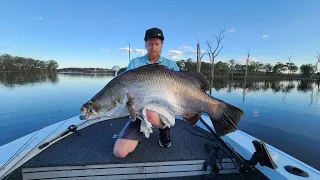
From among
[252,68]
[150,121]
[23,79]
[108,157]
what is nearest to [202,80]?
[150,121]

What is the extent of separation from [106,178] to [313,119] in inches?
520

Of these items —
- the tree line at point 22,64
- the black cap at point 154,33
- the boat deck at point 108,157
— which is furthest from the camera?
the tree line at point 22,64

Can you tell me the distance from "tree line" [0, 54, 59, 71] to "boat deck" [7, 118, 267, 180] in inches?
5177

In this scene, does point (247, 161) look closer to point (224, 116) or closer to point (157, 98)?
point (224, 116)

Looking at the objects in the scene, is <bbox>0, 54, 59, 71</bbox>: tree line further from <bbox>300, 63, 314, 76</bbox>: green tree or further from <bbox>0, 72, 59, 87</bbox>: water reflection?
<bbox>300, 63, 314, 76</bbox>: green tree

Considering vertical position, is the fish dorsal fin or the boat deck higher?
the fish dorsal fin

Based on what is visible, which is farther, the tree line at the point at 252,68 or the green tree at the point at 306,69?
the tree line at the point at 252,68

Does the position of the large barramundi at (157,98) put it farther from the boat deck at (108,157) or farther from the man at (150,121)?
the boat deck at (108,157)

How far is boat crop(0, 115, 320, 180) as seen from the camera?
2373mm

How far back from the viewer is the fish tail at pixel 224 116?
2.27 m

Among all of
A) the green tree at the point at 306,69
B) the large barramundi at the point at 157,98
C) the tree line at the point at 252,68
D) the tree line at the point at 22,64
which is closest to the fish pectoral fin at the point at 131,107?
the large barramundi at the point at 157,98

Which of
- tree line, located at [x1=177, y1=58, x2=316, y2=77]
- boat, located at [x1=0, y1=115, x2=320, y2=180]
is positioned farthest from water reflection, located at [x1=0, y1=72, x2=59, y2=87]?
tree line, located at [x1=177, y1=58, x2=316, y2=77]

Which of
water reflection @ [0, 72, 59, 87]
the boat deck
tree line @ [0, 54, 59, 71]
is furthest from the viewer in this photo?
tree line @ [0, 54, 59, 71]

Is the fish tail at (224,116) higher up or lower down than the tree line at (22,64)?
lower down
